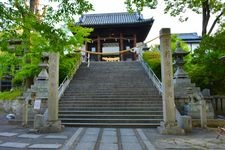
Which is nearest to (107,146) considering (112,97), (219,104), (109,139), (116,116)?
(109,139)

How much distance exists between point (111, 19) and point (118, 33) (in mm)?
3565

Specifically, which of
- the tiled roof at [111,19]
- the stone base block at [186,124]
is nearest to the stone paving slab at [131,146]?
the stone base block at [186,124]

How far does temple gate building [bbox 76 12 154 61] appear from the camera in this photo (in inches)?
1302

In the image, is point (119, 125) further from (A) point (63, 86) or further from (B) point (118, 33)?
(B) point (118, 33)

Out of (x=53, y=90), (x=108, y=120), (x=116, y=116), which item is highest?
(x=53, y=90)

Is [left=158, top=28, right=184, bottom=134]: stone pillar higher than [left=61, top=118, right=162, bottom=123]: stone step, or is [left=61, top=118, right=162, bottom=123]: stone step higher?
[left=158, top=28, right=184, bottom=134]: stone pillar

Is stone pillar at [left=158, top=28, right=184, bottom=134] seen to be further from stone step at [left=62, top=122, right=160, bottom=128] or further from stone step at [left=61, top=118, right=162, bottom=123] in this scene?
stone step at [left=61, top=118, right=162, bottom=123]

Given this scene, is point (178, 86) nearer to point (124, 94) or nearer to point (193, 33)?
point (124, 94)

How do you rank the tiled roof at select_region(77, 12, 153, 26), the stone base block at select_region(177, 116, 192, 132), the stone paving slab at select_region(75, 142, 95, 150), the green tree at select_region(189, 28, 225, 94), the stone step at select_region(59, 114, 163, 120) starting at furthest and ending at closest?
the tiled roof at select_region(77, 12, 153, 26) → the green tree at select_region(189, 28, 225, 94) → the stone step at select_region(59, 114, 163, 120) → the stone base block at select_region(177, 116, 192, 132) → the stone paving slab at select_region(75, 142, 95, 150)

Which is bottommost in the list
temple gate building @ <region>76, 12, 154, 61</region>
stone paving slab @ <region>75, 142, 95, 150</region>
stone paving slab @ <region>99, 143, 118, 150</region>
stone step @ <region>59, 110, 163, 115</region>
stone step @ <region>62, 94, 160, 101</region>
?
stone paving slab @ <region>99, 143, 118, 150</region>

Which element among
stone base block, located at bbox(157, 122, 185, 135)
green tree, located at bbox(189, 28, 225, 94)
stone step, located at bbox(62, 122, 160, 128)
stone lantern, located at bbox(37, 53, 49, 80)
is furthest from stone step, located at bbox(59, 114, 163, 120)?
green tree, located at bbox(189, 28, 225, 94)

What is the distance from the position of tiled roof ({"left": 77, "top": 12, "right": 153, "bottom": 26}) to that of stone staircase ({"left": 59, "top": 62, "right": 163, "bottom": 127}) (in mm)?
→ 11659

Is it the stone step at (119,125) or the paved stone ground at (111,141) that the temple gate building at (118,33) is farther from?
the paved stone ground at (111,141)

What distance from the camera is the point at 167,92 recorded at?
37.2 ft
